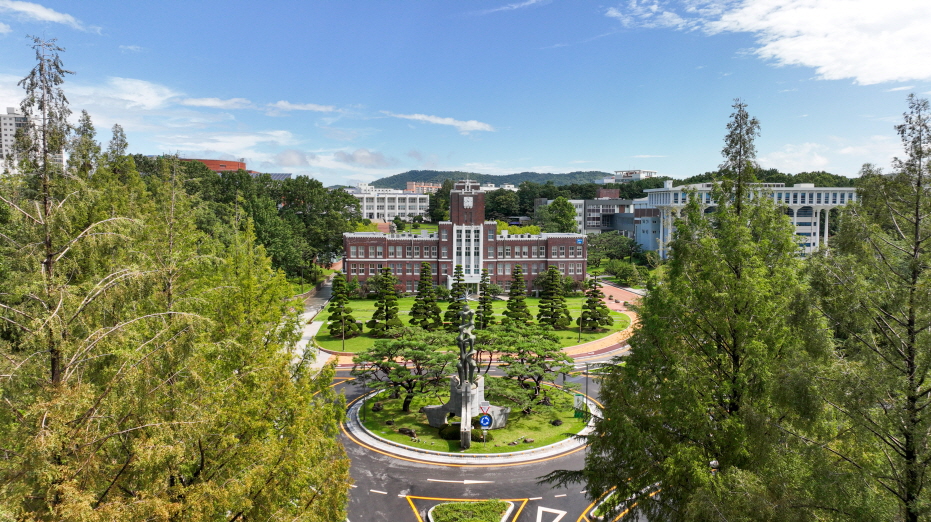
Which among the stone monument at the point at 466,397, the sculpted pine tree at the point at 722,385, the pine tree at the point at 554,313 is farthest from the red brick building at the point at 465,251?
the sculpted pine tree at the point at 722,385

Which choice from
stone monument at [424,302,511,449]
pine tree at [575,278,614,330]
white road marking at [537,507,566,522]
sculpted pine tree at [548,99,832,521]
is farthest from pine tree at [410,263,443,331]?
sculpted pine tree at [548,99,832,521]

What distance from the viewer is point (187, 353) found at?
9.39m

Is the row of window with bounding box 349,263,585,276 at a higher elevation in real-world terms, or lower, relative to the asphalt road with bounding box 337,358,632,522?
higher

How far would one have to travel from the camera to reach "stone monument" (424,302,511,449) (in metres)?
24.2

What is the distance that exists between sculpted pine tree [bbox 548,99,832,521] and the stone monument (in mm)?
10996

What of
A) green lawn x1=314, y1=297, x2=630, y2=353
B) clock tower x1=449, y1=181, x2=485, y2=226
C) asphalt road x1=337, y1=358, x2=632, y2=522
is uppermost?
clock tower x1=449, y1=181, x2=485, y2=226

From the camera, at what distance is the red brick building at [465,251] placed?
63.7 m

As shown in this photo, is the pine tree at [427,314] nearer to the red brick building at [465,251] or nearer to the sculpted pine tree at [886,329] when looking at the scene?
the red brick building at [465,251]

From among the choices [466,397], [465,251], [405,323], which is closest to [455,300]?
[405,323]

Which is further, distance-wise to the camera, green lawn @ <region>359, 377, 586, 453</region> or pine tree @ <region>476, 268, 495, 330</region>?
pine tree @ <region>476, 268, 495, 330</region>

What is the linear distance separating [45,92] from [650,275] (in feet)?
44.0

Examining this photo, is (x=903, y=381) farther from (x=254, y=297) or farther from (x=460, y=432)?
(x=460, y=432)

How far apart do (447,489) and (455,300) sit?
106 ft

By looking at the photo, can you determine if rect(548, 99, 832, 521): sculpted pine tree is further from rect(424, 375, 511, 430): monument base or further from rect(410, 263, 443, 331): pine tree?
rect(410, 263, 443, 331): pine tree
